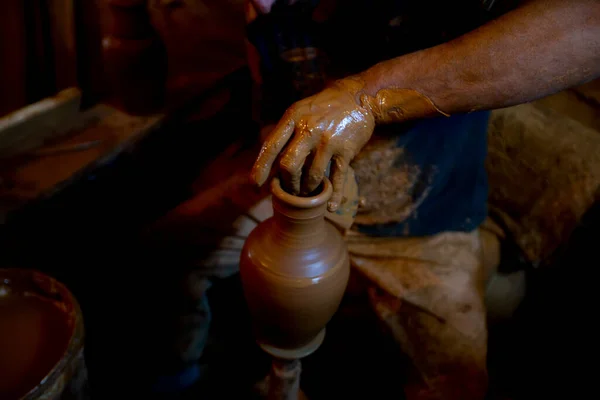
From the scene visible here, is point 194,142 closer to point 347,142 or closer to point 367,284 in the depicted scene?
point 367,284

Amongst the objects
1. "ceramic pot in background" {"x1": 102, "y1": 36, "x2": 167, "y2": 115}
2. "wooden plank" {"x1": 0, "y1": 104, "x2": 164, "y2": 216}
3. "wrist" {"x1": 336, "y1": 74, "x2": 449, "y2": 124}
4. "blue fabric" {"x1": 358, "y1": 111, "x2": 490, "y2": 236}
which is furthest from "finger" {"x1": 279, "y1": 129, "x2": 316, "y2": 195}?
"ceramic pot in background" {"x1": 102, "y1": 36, "x2": 167, "y2": 115}

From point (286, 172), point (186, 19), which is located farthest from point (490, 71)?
point (186, 19)

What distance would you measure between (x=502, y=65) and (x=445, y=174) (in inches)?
21.8

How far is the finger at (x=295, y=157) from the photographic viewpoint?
1.04m

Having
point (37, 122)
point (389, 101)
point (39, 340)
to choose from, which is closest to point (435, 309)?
point (389, 101)

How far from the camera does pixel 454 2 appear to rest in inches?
54.8

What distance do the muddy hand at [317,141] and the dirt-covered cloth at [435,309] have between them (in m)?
0.62

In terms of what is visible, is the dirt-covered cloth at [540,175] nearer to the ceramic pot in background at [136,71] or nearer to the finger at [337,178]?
the finger at [337,178]

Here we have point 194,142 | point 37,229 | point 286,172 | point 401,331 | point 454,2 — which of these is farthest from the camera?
point 194,142

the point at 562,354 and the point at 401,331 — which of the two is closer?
the point at 401,331

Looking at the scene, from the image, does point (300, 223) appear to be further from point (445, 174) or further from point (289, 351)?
point (445, 174)

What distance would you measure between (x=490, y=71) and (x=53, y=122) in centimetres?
187

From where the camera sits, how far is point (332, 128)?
1094mm

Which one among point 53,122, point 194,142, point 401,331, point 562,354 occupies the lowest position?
point 562,354
